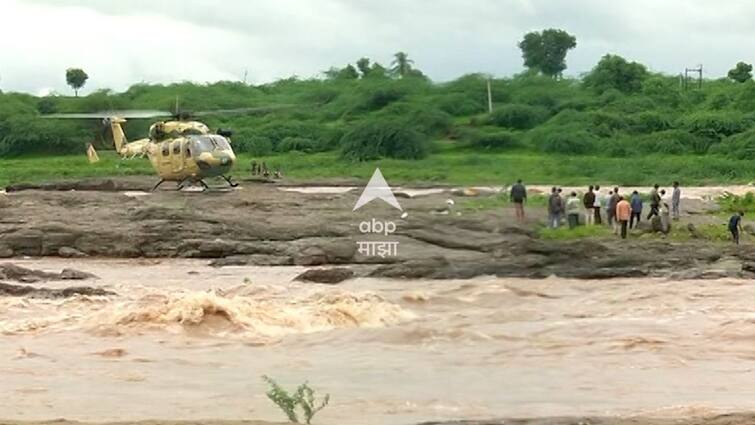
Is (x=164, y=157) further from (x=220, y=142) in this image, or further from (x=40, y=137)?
(x=40, y=137)

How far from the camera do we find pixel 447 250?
26.6 meters

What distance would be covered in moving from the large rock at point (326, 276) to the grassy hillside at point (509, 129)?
1.99m

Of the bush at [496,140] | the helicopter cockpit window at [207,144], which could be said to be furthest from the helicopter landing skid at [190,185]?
the bush at [496,140]

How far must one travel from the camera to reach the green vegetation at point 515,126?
19.9 metres

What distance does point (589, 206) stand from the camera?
28281 millimetres

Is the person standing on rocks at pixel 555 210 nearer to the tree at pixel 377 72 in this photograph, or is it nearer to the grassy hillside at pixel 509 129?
the grassy hillside at pixel 509 129

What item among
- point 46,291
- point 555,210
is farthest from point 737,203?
point 46,291

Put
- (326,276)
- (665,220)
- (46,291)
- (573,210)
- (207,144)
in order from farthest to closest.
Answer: (207,144), (665,220), (573,210), (326,276), (46,291)

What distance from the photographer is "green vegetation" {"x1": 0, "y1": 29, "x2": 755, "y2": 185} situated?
19.9m

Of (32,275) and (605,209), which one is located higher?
(605,209)

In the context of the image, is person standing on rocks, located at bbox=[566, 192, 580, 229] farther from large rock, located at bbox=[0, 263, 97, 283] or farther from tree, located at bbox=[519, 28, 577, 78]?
large rock, located at bbox=[0, 263, 97, 283]

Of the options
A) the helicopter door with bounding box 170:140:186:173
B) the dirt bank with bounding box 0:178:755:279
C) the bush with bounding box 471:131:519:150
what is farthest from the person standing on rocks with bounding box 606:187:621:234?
the helicopter door with bounding box 170:140:186:173

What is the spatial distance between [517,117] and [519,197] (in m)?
5.93

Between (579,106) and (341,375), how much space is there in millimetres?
7445
